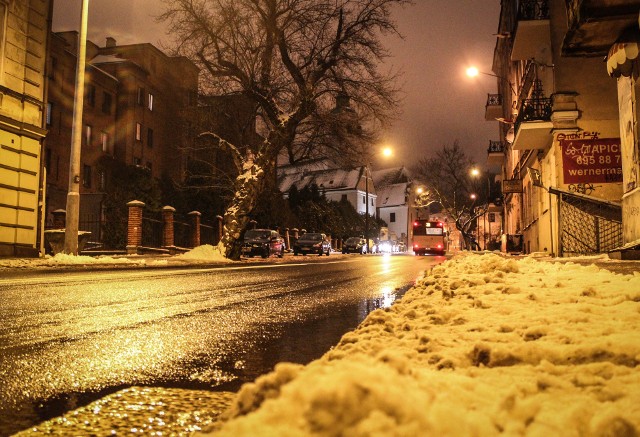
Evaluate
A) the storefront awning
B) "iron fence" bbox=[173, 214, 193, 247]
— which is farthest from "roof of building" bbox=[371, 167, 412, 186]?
the storefront awning

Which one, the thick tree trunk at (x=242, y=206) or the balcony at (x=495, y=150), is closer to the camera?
the thick tree trunk at (x=242, y=206)

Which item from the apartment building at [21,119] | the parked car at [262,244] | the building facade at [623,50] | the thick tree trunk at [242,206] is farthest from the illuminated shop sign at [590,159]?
the apartment building at [21,119]

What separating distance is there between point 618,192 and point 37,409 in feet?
59.3

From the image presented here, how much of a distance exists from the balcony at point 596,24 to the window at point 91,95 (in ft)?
117

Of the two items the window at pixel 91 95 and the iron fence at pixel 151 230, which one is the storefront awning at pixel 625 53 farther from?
the window at pixel 91 95

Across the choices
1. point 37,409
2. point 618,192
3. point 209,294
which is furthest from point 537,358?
point 618,192

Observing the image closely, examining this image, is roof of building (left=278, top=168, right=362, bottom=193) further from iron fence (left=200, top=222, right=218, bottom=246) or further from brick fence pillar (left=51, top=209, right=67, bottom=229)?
brick fence pillar (left=51, top=209, right=67, bottom=229)

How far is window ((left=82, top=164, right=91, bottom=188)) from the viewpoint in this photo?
122ft

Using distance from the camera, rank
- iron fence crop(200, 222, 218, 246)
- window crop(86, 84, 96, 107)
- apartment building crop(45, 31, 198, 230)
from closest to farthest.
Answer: iron fence crop(200, 222, 218, 246) → apartment building crop(45, 31, 198, 230) → window crop(86, 84, 96, 107)

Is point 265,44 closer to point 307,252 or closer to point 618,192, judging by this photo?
point 618,192

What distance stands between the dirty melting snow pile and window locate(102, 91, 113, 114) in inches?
1617

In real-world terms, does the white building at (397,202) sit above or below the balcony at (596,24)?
above

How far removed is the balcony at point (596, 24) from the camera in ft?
28.6

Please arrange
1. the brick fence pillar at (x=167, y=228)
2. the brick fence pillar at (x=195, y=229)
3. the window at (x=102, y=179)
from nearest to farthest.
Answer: the brick fence pillar at (x=167, y=228), the brick fence pillar at (x=195, y=229), the window at (x=102, y=179)
